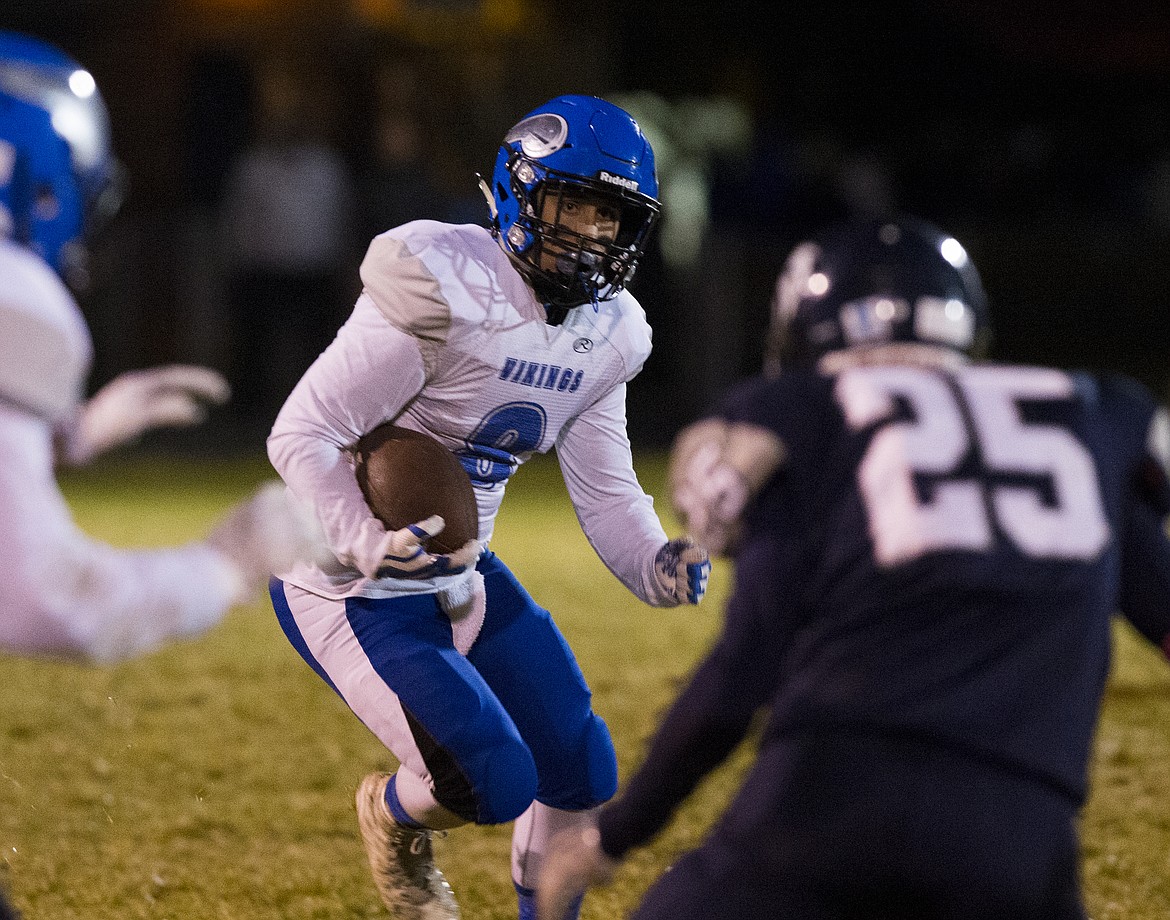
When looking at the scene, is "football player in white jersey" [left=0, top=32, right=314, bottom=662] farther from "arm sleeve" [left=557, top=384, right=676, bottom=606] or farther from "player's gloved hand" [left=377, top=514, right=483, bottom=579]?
"arm sleeve" [left=557, top=384, right=676, bottom=606]

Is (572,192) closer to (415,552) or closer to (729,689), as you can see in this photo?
(415,552)

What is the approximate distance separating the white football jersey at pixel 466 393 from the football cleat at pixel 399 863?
470mm

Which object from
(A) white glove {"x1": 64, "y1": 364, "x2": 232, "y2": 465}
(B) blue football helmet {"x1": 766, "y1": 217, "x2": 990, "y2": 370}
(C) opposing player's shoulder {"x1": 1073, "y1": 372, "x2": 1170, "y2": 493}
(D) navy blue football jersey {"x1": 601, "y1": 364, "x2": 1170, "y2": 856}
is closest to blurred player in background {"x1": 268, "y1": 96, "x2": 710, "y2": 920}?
(A) white glove {"x1": 64, "y1": 364, "x2": 232, "y2": 465}

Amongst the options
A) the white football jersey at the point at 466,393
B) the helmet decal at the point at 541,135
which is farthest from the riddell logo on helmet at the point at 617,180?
the white football jersey at the point at 466,393

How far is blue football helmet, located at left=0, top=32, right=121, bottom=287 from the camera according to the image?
7.81 ft

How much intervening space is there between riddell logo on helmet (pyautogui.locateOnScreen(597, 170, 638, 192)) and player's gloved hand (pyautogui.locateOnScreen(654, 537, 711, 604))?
713mm

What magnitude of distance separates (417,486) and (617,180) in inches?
28.7

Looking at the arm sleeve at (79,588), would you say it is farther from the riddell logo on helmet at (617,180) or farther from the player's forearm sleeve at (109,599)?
the riddell logo on helmet at (617,180)

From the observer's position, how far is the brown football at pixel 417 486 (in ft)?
10.00

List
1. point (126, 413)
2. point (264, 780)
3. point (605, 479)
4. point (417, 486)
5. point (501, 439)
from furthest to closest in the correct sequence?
1. point (264, 780)
2. point (605, 479)
3. point (501, 439)
4. point (417, 486)
5. point (126, 413)

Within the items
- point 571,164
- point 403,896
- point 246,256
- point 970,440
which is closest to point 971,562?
point 970,440

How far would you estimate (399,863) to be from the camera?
3336 mm

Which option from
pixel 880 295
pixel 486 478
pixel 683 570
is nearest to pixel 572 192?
pixel 486 478

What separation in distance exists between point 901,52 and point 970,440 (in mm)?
16638
